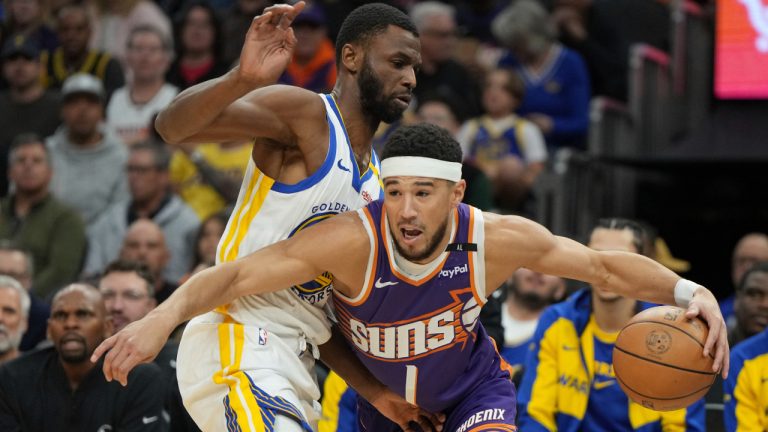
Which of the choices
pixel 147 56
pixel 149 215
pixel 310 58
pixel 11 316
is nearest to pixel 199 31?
pixel 147 56

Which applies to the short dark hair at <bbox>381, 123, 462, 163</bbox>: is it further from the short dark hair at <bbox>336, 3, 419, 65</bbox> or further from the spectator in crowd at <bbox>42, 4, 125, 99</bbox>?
the spectator in crowd at <bbox>42, 4, 125, 99</bbox>

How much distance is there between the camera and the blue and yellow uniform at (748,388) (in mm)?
6371

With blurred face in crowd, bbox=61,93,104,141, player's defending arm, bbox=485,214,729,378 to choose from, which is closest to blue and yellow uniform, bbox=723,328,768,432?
player's defending arm, bbox=485,214,729,378

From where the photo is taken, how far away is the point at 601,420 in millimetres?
6633

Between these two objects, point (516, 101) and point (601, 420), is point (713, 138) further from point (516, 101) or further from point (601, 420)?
point (601, 420)

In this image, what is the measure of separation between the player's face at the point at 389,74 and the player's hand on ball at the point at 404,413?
117 centimetres

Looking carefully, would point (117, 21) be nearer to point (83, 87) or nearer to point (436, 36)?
point (83, 87)

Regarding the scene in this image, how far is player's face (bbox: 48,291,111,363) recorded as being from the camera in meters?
6.72

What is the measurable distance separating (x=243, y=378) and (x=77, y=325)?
2.55 meters

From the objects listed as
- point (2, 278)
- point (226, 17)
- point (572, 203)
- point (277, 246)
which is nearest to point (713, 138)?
point (572, 203)

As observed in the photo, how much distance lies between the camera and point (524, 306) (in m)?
8.06

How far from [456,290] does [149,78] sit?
6.45 meters

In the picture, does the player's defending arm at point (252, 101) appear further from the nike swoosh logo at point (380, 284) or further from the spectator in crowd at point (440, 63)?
the spectator in crowd at point (440, 63)

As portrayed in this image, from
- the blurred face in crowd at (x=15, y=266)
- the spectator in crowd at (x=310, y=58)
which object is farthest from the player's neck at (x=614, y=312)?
the spectator in crowd at (x=310, y=58)
